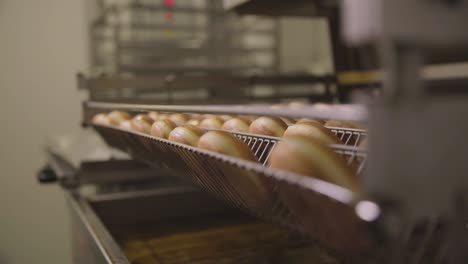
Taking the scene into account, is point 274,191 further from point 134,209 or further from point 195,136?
point 134,209

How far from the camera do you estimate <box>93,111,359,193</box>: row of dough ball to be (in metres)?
0.60

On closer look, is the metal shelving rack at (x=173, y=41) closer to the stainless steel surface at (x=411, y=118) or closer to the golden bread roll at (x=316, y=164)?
the golden bread roll at (x=316, y=164)

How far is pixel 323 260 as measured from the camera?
4.33 ft

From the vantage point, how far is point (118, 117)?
4.57 feet

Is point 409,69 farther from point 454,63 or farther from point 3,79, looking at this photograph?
point 3,79

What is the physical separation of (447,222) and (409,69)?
15cm

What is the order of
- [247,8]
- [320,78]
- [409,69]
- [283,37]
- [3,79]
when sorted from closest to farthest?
[409,69] < [247,8] < [320,78] < [3,79] < [283,37]

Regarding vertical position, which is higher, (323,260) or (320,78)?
(320,78)

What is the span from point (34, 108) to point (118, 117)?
2497mm

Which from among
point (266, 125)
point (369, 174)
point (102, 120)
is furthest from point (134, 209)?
point (369, 174)

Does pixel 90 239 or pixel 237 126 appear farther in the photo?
pixel 90 239

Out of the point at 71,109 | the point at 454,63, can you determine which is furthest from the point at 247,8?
the point at 71,109

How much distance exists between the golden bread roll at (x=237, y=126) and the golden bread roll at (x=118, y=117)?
1.49ft

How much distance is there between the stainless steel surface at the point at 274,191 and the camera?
19.0 inches
